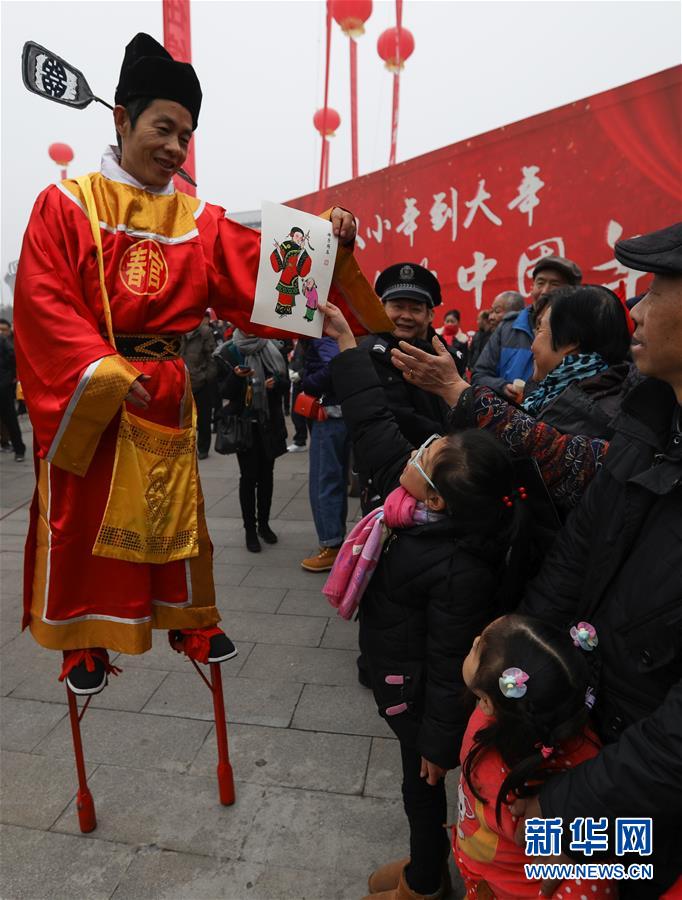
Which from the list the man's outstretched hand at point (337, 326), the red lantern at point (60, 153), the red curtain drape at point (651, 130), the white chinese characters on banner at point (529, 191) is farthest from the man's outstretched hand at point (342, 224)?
the red lantern at point (60, 153)

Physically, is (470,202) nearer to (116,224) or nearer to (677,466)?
(116,224)

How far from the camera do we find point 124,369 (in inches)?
63.2

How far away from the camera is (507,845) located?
4.11 ft

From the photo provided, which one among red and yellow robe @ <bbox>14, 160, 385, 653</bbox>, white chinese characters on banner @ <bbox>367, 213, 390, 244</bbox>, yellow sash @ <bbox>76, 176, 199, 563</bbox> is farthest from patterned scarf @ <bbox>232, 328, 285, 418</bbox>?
white chinese characters on banner @ <bbox>367, 213, 390, 244</bbox>

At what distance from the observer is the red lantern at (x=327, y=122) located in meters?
16.9

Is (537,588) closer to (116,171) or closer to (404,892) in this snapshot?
(404,892)

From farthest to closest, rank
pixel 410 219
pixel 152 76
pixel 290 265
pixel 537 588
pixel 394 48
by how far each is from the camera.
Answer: pixel 394 48 → pixel 410 219 → pixel 290 265 → pixel 152 76 → pixel 537 588

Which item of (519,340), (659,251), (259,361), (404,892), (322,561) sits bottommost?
(322,561)

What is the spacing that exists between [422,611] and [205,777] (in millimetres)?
1300

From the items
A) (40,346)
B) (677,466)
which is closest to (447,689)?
(677,466)

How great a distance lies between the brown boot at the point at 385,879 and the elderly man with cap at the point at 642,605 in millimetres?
793

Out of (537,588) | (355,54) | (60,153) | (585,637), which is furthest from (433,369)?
(60,153)

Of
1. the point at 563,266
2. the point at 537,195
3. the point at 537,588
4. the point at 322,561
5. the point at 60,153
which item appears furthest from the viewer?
the point at 60,153

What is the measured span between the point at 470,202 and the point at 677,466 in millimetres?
6281
